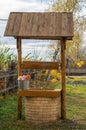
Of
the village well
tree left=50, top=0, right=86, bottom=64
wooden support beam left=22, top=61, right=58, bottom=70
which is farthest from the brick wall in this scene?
tree left=50, top=0, right=86, bottom=64

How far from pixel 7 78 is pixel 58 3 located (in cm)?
882

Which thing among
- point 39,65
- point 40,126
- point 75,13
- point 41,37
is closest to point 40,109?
point 40,126

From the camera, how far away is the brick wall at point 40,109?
11.7 m

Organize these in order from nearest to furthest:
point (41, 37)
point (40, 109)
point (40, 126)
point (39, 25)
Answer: point (40, 126) < point (40, 109) < point (41, 37) < point (39, 25)

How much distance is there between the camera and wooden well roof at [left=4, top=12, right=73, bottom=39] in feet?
38.9

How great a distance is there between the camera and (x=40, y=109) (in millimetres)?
11711

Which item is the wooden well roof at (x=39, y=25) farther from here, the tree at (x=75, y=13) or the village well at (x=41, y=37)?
the tree at (x=75, y=13)

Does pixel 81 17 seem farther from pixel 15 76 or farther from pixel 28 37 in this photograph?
pixel 28 37

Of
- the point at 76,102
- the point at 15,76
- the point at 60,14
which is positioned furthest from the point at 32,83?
the point at 60,14

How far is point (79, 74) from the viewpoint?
44938 mm

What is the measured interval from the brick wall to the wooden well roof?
1536 millimetres

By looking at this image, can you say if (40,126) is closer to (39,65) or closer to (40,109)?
(40,109)

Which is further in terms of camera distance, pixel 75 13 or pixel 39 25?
pixel 75 13

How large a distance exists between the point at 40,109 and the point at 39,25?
82.9 inches
